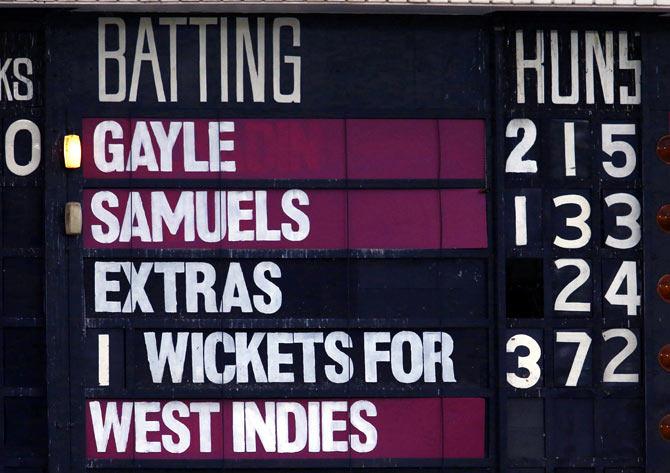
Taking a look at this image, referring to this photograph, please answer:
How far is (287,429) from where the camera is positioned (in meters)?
9.39

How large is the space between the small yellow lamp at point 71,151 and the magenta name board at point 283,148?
77 mm

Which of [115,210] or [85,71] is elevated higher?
[85,71]

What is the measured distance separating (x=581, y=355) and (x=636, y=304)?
493 millimetres

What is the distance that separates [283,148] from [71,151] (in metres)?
1.35

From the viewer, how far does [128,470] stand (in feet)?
30.6

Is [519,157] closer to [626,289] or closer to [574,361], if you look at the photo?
[626,289]

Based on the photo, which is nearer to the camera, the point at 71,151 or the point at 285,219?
the point at 71,151

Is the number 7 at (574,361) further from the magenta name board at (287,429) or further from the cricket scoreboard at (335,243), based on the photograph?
the magenta name board at (287,429)

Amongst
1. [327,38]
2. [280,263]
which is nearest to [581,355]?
[280,263]

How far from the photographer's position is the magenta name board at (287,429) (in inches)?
367

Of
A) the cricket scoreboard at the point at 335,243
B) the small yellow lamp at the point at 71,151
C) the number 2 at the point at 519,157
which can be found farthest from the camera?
the number 2 at the point at 519,157

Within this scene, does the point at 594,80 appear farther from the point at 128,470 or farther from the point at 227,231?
the point at 128,470

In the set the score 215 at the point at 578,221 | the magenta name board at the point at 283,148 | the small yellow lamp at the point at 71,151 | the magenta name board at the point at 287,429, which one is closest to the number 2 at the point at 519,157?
the score 215 at the point at 578,221

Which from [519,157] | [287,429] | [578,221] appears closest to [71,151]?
[287,429]
